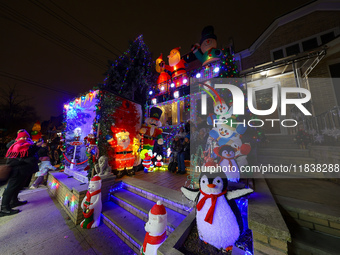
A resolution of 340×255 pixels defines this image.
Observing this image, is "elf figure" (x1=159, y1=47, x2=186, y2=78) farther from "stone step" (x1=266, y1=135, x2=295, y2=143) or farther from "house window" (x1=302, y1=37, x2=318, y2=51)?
"stone step" (x1=266, y1=135, x2=295, y2=143)

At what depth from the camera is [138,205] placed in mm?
3146

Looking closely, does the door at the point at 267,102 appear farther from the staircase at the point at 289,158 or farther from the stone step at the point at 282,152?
the stone step at the point at 282,152

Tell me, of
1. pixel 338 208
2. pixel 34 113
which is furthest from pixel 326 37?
pixel 34 113

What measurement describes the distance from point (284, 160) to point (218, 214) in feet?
13.9

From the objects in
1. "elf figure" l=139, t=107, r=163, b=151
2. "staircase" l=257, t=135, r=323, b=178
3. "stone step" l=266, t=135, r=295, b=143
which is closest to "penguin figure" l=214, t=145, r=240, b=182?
"staircase" l=257, t=135, r=323, b=178

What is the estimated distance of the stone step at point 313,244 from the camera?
1.49 metres

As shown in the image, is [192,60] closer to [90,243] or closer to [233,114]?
[233,114]

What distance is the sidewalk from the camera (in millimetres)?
2450

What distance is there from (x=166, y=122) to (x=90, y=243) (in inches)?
425

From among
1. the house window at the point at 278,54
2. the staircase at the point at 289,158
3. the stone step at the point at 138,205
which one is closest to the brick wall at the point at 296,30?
the house window at the point at 278,54

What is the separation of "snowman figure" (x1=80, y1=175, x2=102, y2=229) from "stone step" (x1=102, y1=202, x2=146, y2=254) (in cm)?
21

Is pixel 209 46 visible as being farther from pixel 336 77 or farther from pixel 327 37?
pixel 336 77

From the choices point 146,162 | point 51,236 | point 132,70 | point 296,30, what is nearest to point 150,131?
point 146,162

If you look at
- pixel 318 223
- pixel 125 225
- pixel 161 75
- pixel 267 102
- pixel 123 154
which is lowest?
pixel 125 225
